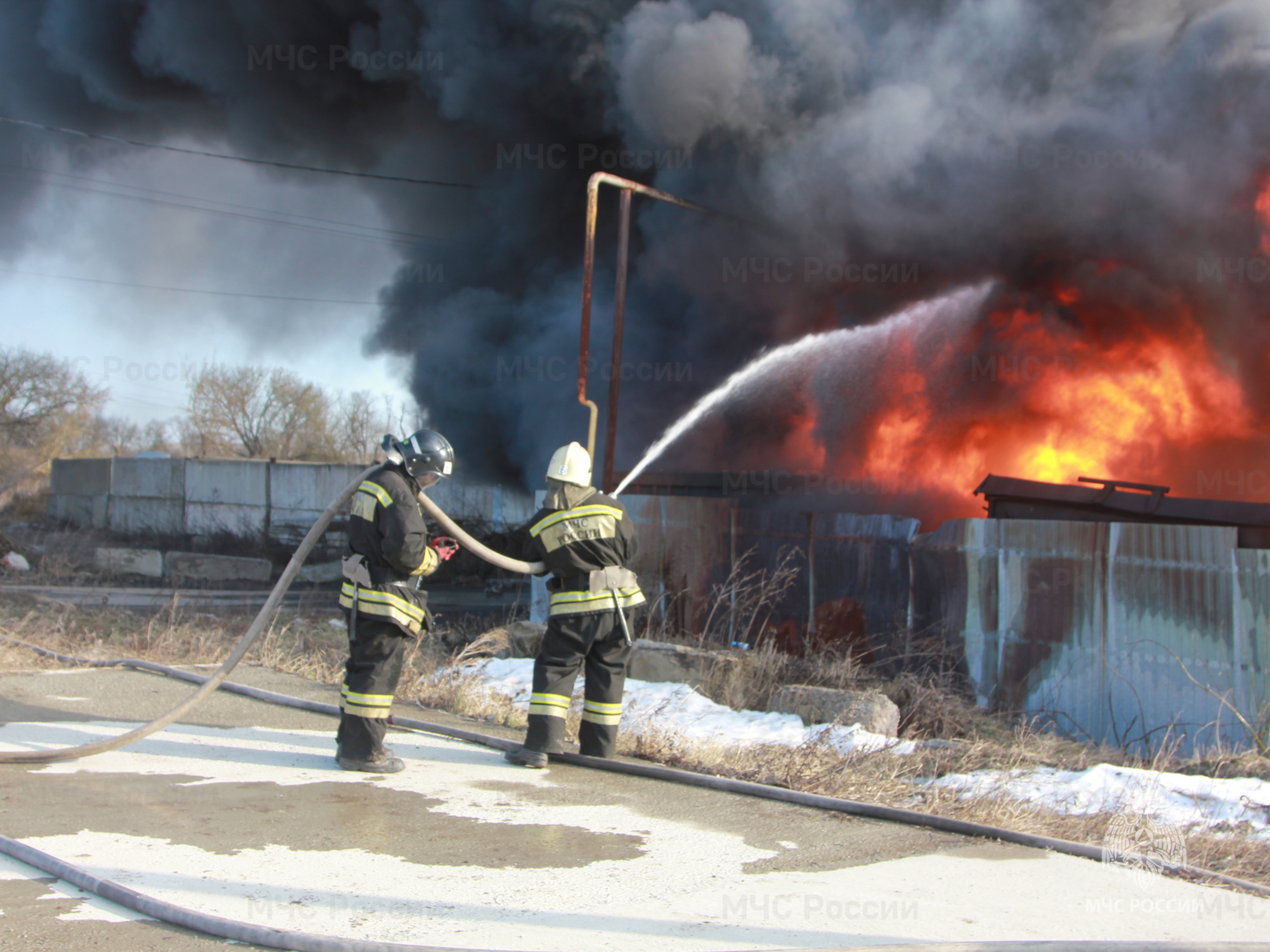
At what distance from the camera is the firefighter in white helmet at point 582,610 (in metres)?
4.27

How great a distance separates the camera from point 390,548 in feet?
13.1

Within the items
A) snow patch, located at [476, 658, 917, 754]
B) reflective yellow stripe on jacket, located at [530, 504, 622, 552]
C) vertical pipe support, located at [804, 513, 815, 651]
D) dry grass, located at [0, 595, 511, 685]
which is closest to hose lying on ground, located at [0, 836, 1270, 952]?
reflective yellow stripe on jacket, located at [530, 504, 622, 552]

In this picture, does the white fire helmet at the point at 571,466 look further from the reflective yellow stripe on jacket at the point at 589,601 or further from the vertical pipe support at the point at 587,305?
the vertical pipe support at the point at 587,305

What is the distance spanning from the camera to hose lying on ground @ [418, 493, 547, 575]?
4.36m

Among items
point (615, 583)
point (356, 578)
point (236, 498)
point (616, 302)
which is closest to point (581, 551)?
point (615, 583)

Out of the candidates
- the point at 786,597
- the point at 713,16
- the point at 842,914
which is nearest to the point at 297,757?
the point at 842,914

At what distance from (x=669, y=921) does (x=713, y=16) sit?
39.1ft

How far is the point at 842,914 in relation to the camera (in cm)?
256

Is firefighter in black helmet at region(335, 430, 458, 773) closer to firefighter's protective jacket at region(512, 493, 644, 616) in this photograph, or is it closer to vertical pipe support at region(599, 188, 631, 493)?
firefighter's protective jacket at region(512, 493, 644, 616)

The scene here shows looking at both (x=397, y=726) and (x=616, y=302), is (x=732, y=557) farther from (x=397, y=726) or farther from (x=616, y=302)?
(x=397, y=726)

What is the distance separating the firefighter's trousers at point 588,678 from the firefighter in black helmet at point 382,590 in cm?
61

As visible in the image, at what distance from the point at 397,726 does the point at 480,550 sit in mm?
1070

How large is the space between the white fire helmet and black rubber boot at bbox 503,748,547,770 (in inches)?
48.4

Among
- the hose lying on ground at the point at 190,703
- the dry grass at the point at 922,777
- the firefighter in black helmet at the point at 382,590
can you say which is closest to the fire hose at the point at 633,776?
the dry grass at the point at 922,777
